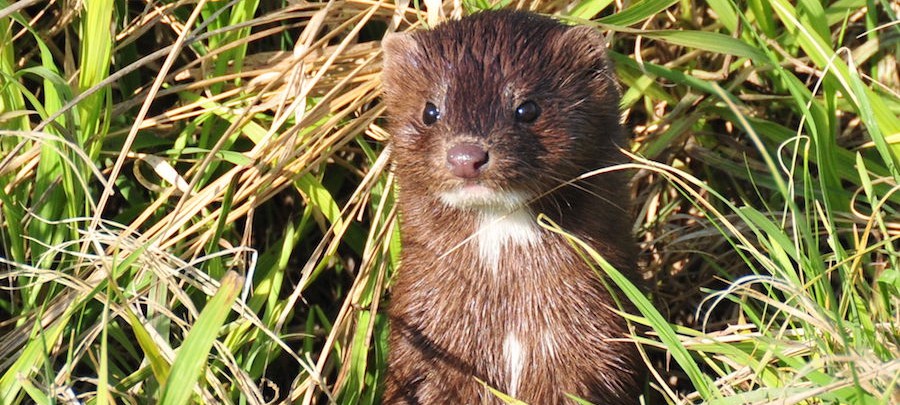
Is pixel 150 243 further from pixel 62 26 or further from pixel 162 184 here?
pixel 62 26

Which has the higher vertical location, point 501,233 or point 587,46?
point 587,46

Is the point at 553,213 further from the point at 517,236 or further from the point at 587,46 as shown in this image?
the point at 587,46

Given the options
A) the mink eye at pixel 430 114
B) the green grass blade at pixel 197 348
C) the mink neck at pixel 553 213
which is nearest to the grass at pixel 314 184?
the mink neck at pixel 553 213

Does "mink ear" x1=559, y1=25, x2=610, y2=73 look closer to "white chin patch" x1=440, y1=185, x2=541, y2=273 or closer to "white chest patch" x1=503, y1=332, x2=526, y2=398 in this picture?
"white chin patch" x1=440, y1=185, x2=541, y2=273

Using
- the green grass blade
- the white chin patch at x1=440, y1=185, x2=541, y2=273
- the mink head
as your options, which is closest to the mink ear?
the mink head

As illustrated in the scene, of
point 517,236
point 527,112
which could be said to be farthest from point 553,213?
point 527,112

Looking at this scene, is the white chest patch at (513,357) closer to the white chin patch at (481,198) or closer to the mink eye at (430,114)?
the white chin patch at (481,198)

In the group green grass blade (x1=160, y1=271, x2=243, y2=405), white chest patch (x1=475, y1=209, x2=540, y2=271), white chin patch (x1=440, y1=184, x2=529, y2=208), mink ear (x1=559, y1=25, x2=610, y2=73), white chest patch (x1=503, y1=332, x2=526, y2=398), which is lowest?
white chest patch (x1=503, y1=332, x2=526, y2=398)
